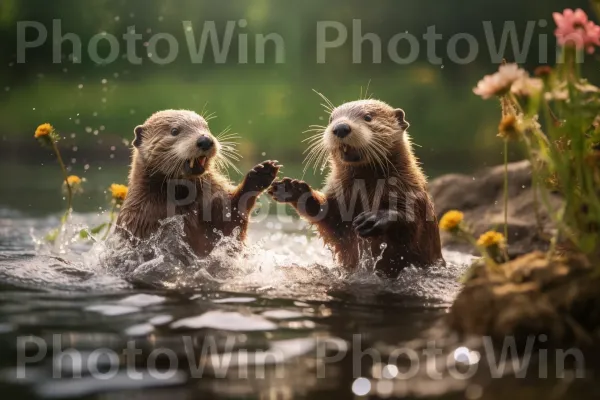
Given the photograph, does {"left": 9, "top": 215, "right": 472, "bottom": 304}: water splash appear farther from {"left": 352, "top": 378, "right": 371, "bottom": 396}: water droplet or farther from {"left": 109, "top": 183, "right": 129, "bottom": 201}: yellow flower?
{"left": 352, "top": 378, "right": 371, "bottom": 396}: water droplet

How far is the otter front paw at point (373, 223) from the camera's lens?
4.79 m

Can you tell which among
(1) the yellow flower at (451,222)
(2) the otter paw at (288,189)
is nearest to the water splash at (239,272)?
(2) the otter paw at (288,189)

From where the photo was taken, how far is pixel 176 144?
17.5 ft

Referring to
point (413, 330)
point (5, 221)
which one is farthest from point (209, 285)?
point (5, 221)

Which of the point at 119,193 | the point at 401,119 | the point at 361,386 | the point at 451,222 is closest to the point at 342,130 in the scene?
the point at 401,119

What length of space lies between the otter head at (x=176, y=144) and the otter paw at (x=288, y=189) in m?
0.49

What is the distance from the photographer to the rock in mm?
7031

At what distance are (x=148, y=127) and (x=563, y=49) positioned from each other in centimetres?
296

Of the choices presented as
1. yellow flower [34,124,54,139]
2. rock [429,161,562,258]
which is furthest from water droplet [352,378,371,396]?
rock [429,161,562,258]

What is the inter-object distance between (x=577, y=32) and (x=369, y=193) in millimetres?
1865

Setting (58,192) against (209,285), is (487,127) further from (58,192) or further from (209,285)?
(209,285)

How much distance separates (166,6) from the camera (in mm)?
15008

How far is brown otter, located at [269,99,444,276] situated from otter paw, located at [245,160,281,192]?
14 cm

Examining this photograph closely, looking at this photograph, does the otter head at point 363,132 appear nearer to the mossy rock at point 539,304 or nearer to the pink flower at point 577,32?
the pink flower at point 577,32
